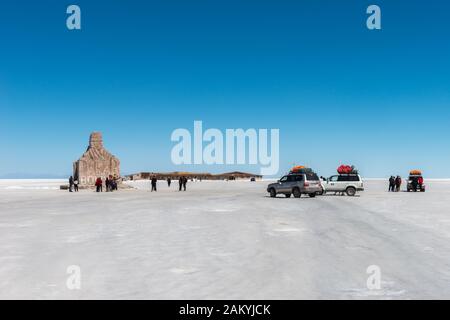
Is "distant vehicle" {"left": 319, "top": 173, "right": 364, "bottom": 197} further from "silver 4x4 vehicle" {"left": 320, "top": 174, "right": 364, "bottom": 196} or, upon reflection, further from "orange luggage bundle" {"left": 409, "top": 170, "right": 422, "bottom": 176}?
"orange luggage bundle" {"left": 409, "top": 170, "right": 422, "bottom": 176}

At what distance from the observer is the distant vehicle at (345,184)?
1596 inches

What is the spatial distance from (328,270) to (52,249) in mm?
6235

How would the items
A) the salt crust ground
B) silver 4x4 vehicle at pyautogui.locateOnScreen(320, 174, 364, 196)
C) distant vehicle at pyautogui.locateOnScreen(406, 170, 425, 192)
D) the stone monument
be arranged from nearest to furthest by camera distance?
the salt crust ground
silver 4x4 vehicle at pyautogui.locateOnScreen(320, 174, 364, 196)
distant vehicle at pyautogui.locateOnScreen(406, 170, 425, 192)
the stone monument

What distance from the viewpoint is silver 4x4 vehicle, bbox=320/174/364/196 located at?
40.5 m

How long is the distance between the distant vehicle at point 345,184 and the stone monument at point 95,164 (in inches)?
1006

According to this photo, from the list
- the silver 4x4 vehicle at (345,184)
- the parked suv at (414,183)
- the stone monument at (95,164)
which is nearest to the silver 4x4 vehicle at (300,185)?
the silver 4x4 vehicle at (345,184)

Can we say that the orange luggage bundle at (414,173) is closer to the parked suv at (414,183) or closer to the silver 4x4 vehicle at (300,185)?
the parked suv at (414,183)

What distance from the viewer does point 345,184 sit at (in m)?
40.7

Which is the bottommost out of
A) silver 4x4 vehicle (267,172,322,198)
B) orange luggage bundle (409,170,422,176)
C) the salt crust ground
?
the salt crust ground

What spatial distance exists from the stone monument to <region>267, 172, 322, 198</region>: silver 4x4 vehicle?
2514cm

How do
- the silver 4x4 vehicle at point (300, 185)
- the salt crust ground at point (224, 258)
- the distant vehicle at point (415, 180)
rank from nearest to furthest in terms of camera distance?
the salt crust ground at point (224, 258)
the silver 4x4 vehicle at point (300, 185)
the distant vehicle at point (415, 180)

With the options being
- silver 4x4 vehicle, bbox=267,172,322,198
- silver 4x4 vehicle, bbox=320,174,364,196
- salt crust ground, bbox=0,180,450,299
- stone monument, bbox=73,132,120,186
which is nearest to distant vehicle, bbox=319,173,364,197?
silver 4x4 vehicle, bbox=320,174,364,196

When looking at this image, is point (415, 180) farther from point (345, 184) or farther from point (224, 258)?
point (224, 258)
